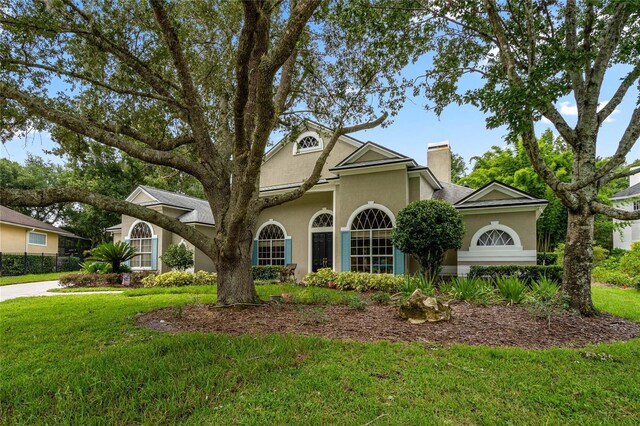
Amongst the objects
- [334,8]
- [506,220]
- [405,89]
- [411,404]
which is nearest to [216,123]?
[334,8]

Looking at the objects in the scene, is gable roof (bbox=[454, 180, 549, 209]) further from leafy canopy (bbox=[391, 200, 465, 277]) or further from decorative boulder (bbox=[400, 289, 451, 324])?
decorative boulder (bbox=[400, 289, 451, 324])

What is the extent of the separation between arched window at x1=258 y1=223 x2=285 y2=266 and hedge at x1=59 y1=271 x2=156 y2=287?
5.47 m

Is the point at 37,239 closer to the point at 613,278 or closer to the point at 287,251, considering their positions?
the point at 287,251

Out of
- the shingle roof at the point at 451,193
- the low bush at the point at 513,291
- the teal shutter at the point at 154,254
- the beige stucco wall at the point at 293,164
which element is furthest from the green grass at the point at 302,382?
the teal shutter at the point at 154,254

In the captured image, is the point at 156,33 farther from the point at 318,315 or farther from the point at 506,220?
the point at 506,220

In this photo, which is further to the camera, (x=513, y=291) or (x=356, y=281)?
(x=356, y=281)

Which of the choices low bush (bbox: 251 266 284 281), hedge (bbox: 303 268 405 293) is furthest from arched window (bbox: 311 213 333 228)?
hedge (bbox: 303 268 405 293)

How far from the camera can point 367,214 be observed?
514 inches

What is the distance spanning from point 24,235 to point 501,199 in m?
29.8

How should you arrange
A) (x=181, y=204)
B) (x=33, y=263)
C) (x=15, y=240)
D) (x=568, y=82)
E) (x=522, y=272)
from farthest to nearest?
(x=15, y=240) < (x=33, y=263) < (x=181, y=204) < (x=522, y=272) < (x=568, y=82)

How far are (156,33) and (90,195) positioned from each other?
4.65 m

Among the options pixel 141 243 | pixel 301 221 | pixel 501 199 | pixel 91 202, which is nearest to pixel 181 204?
pixel 141 243

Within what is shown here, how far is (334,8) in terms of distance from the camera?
7152mm

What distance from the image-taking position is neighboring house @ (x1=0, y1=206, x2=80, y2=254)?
21991 millimetres
